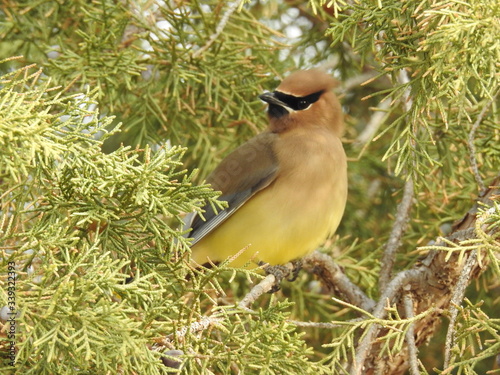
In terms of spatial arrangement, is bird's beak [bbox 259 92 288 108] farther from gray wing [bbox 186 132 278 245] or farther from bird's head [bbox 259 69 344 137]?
gray wing [bbox 186 132 278 245]

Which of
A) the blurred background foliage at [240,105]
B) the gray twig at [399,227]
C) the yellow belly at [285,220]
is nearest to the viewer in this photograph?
the blurred background foliage at [240,105]

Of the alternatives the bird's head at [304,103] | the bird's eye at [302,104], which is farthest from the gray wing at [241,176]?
the bird's eye at [302,104]

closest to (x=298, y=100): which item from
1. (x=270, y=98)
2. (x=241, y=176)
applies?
(x=270, y=98)

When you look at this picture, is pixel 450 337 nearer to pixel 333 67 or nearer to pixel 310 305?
pixel 310 305

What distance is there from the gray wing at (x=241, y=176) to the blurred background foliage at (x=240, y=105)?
6.6 inches

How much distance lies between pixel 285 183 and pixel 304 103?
0.57 metres

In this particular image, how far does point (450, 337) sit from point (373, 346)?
2.94 ft

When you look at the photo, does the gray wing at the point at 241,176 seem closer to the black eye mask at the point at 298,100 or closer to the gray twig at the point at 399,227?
the black eye mask at the point at 298,100

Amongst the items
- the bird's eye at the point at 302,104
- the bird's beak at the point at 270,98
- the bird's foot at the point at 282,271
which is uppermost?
the bird's beak at the point at 270,98

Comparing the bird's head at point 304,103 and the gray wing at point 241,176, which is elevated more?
the bird's head at point 304,103

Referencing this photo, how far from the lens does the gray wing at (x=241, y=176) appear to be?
3.67 m

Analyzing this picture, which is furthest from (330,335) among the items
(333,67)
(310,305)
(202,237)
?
(333,67)

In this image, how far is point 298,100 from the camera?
3922mm

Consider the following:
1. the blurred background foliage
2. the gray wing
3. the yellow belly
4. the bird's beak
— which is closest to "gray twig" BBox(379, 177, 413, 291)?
the blurred background foliage
